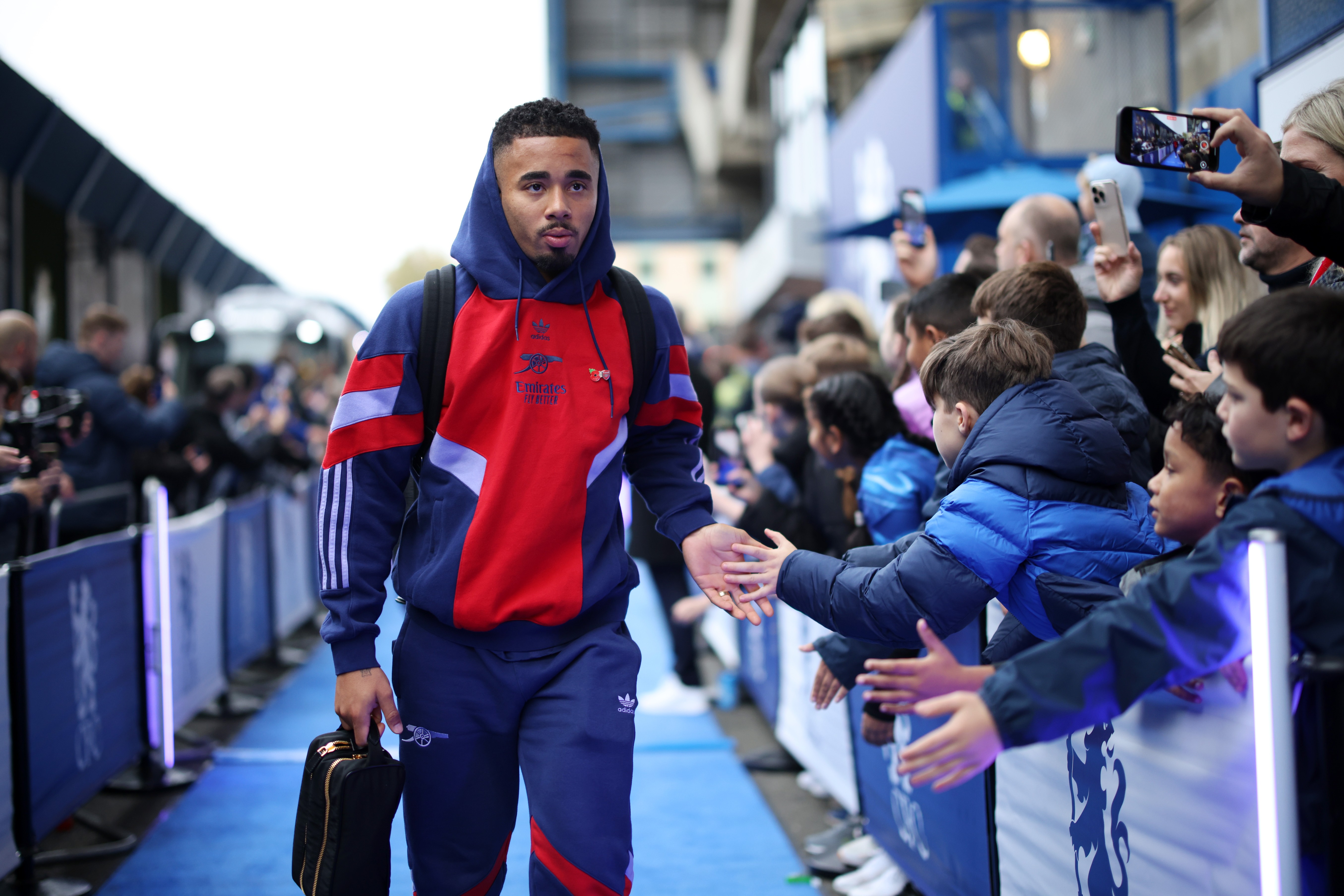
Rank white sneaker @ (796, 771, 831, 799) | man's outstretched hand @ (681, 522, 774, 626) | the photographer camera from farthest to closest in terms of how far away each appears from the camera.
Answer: the photographer camera, white sneaker @ (796, 771, 831, 799), man's outstretched hand @ (681, 522, 774, 626)

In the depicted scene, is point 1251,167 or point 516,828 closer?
point 1251,167

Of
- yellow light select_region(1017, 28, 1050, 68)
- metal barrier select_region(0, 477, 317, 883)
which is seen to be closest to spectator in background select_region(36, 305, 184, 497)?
metal barrier select_region(0, 477, 317, 883)

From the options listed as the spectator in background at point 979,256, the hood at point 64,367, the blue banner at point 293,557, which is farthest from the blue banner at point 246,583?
the spectator in background at point 979,256

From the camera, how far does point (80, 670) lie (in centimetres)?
446

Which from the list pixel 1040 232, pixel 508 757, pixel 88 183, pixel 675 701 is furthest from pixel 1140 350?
pixel 88 183

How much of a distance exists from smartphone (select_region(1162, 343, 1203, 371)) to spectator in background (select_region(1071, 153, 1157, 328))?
214 millimetres

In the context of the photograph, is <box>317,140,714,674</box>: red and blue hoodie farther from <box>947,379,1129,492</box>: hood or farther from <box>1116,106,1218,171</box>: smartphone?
<box>1116,106,1218,171</box>: smartphone

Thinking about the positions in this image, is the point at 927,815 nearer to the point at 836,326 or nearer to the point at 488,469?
the point at 488,469

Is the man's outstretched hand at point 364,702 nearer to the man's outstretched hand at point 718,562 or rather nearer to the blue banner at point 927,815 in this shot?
the man's outstretched hand at point 718,562

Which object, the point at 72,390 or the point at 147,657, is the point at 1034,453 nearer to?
the point at 147,657

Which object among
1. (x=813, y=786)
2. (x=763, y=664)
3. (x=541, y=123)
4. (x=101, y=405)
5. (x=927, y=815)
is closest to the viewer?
(x=541, y=123)

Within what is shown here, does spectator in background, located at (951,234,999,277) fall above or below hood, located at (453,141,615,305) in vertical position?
above

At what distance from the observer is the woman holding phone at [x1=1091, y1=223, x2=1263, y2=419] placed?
3.30 metres

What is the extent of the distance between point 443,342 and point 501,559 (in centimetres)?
50
